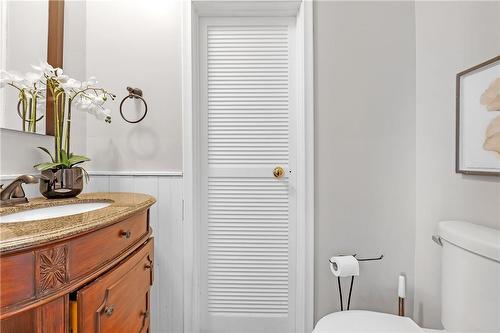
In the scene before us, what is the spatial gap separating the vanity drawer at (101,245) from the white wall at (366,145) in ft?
3.13

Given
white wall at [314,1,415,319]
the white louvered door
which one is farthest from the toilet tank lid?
the white louvered door

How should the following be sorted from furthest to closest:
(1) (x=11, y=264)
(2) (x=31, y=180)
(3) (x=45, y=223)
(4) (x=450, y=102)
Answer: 1. (4) (x=450, y=102)
2. (2) (x=31, y=180)
3. (3) (x=45, y=223)
4. (1) (x=11, y=264)

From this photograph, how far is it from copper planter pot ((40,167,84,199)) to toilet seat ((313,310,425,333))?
45.3 inches

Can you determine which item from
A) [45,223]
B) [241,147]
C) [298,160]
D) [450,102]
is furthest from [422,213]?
[45,223]

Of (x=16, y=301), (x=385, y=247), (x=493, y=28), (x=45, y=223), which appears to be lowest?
(x=385, y=247)

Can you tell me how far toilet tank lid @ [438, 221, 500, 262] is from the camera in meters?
0.87

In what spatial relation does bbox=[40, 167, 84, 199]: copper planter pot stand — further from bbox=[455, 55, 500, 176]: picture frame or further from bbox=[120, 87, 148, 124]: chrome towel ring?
bbox=[455, 55, 500, 176]: picture frame

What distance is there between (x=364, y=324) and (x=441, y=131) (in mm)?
954

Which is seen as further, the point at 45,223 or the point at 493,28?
the point at 493,28

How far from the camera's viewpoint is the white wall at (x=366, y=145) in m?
1.43

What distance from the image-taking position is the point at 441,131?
126cm

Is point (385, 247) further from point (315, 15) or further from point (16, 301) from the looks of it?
point (16, 301)

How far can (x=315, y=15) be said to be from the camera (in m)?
1.44

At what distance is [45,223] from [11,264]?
17cm
